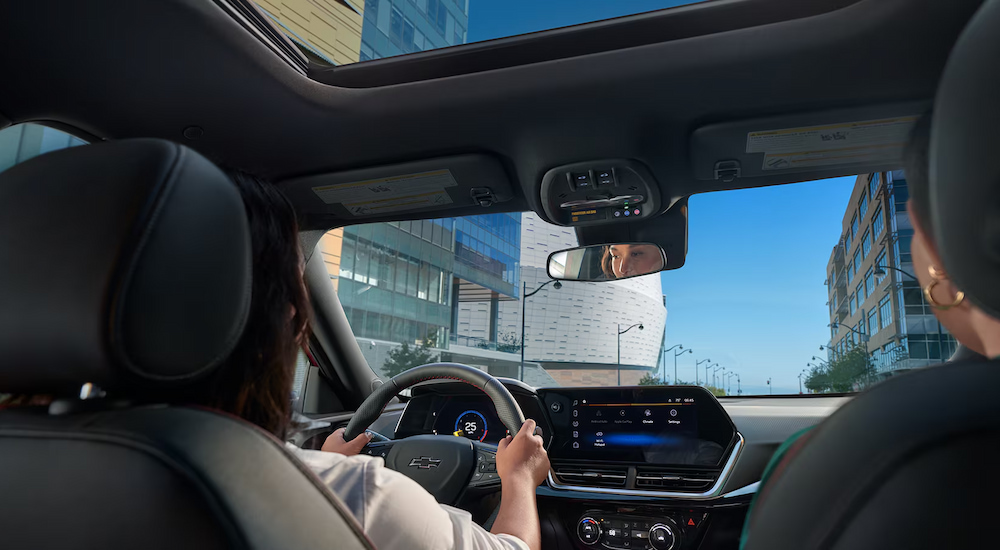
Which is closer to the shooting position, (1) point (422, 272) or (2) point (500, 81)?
(2) point (500, 81)

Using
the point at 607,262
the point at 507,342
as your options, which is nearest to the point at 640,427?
the point at 607,262

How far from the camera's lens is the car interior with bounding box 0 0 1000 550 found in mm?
713

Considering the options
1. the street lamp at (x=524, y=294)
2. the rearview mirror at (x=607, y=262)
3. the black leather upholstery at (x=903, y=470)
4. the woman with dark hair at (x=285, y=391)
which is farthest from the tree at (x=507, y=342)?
the black leather upholstery at (x=903, y=470)

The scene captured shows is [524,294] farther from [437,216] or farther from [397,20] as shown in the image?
[397,20]

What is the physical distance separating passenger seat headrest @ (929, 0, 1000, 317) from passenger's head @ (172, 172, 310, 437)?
42.0 inches

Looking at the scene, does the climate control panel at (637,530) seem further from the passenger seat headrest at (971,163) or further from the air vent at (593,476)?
the passenger seat headrest at (971,163)

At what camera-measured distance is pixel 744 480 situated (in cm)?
296

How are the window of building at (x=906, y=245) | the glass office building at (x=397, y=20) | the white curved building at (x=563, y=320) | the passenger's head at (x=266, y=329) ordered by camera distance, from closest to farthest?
the window of building at (x=906, y=245), the passenger's head at (x=266, y=329), the white curved building at (x=563, y=320), the glass office building at (x=397, y=20)

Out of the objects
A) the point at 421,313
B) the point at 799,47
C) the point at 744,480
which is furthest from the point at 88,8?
the point at 421,313

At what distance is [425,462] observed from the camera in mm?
2523

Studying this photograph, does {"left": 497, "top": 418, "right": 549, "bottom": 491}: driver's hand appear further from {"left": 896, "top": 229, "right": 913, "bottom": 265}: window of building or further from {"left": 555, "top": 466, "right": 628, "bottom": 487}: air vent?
{"left": 555, "top": 466, "right": 628, "bottom": 487}: air vent

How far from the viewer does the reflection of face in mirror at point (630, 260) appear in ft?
12.1

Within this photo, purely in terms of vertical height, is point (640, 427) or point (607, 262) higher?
point (607, 262)

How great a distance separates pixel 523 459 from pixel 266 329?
1051 millimetres
